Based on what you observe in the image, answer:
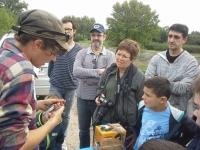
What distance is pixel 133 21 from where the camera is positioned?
41594mm

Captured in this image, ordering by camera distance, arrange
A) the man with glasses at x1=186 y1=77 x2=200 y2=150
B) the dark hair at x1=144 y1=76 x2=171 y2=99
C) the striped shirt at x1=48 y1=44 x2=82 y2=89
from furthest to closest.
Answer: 1. the striped shirt at x1=48 y1=44 x2=82 y2=89
2. the dark hair at x1=144 y1=76 x2=171 y2=99
3. the man with glasses at x1=186 y1=77 x2=200 y2=150

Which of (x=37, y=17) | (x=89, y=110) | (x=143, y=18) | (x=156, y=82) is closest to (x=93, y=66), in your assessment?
(x=89, y=110)

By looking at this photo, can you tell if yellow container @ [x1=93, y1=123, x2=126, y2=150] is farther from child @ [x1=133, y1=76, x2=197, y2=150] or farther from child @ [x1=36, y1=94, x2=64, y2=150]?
child @ [x1=36, y1=94, x2=64, y2=150]

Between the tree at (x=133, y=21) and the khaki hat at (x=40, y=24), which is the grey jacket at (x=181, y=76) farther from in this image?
the tree at (x=133, y=21)

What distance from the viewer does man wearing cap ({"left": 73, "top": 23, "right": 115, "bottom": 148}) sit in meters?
3.21

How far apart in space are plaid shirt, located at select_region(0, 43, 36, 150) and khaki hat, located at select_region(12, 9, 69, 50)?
0.23 meters

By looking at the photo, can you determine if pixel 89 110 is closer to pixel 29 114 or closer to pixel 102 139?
pixel 102 139

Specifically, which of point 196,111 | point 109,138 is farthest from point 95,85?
point 196,111

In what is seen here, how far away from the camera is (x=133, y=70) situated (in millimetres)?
2721

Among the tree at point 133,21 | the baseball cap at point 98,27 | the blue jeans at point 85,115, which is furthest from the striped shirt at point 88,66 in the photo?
the tree at point 133,21

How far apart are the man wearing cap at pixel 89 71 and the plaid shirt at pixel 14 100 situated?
202cm

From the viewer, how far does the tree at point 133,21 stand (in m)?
39.5

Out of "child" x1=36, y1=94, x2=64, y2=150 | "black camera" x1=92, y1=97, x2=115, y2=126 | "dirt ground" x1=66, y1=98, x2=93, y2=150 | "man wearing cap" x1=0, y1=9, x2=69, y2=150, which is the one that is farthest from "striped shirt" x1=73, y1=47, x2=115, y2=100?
"man wearing cap" x1=0, y1=9, x2=69, y2=150

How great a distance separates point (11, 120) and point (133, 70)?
1897 millimetres
